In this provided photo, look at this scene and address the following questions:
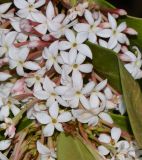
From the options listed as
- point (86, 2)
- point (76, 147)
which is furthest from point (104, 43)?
point (76, 147)

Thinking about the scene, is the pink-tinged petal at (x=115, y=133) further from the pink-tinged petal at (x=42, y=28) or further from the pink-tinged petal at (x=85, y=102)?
the pink-tinged petal at (x=42, y=28)

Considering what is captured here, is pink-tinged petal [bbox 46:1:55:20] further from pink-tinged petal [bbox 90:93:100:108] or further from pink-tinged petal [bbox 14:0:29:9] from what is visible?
pink-tinged petal [bbox 90:93:100:108]

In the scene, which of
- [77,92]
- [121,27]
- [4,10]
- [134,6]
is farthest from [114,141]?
[134,6]

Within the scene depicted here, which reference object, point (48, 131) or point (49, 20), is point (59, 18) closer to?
point (49, 20)

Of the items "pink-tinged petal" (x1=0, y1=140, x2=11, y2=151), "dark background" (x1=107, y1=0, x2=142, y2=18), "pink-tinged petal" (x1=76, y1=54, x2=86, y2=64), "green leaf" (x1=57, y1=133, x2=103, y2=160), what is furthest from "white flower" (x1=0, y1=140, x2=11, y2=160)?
"dark background" (x1=107, y1=0, x2=142, y2=18)

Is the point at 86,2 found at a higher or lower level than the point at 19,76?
higher

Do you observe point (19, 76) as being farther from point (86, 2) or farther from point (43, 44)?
point (86, 2)

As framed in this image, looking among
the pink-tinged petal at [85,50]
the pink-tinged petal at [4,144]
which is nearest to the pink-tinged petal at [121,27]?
the pink-tinged petal at [85,50]
